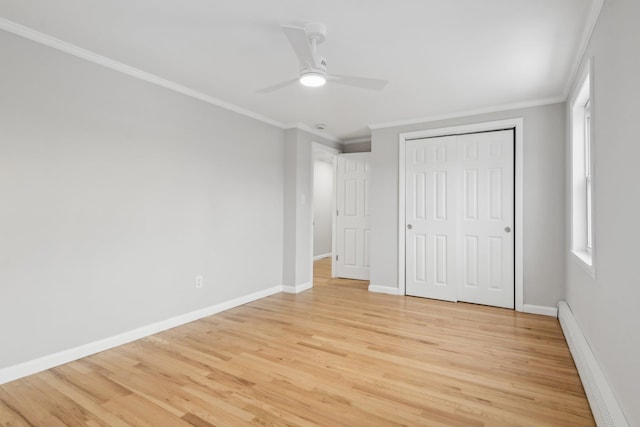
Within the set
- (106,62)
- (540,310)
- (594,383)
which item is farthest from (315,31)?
(540,310)

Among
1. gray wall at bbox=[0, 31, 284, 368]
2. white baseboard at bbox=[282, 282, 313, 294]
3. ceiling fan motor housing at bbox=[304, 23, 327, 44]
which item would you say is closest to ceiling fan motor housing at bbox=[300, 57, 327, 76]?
ceiling fan motor housing at bbox=[304, 23, 327, 44]

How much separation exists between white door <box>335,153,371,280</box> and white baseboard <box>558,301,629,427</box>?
3.09 metres

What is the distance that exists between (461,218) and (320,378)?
2.80 m

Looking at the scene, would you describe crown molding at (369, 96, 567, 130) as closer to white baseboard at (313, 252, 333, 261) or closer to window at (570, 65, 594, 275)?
window at (570, 65, 594, 275)

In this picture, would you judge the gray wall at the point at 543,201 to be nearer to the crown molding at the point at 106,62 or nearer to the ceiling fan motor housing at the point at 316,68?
the ceiling fan motor housing at the point at 316,68

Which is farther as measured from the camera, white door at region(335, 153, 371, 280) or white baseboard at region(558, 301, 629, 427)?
white door at region(335, 153, 371, 280)

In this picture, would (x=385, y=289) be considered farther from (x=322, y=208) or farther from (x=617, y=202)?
(x=322, y=208)

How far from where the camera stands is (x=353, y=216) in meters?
5.70

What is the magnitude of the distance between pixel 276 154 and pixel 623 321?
395 cm

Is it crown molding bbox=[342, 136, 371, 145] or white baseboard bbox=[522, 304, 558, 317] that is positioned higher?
crown molding bbox=[342, 136, 371, 145]

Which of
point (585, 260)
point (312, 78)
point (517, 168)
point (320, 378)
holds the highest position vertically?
point (312, 78)

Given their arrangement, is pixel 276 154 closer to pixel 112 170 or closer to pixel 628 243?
pixel 112 170

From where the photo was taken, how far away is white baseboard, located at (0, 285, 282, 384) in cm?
227

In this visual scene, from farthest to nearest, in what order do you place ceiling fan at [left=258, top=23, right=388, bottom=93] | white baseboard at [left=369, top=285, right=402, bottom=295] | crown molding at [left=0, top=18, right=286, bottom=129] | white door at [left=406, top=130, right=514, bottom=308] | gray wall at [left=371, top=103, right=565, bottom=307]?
white baseboard at [left=369, top=285, right=402, bottom=295], white door at [left=406, top=130, right=514, bottom=308], gray wall at [left=371, top=103, right=565, bottom=307], crown molding at [left=0, top=18, right=286, bottom=129], ceiling fan at [left=258, top=23, right=388, bottom=93]
